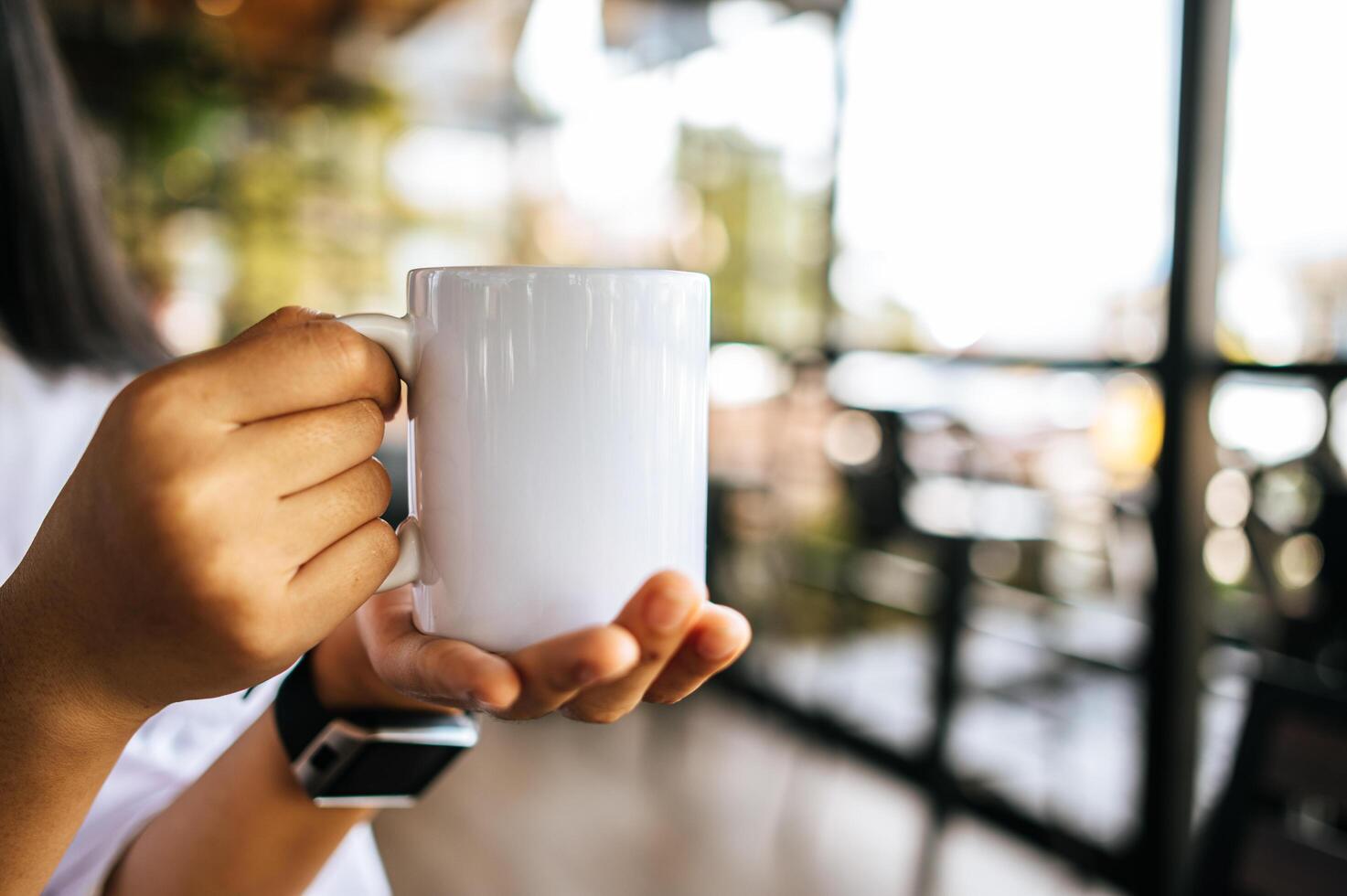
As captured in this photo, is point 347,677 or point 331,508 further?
point 347,677

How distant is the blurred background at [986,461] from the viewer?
213 cm

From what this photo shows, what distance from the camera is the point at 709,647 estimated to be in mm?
435

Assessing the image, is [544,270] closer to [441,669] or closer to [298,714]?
[441,669]

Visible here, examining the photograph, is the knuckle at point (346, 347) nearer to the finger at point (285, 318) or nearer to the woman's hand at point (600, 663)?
the finger at point (285, 318)

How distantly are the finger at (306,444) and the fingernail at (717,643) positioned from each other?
163 mm

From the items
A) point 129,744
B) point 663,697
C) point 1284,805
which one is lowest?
point 1284,805

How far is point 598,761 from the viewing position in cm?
297

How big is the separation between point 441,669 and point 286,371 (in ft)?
0.47

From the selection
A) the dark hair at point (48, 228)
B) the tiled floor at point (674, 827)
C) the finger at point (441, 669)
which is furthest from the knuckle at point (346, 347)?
the tiled floor at point (674, 827)

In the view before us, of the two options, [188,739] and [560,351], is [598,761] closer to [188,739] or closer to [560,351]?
[188,739]

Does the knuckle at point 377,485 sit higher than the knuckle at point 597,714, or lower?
higher

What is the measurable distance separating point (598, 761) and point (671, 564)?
8.68 feet

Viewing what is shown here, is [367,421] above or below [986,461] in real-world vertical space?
above

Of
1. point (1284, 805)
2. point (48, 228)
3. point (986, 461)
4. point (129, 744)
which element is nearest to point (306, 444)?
point (129, 744)
